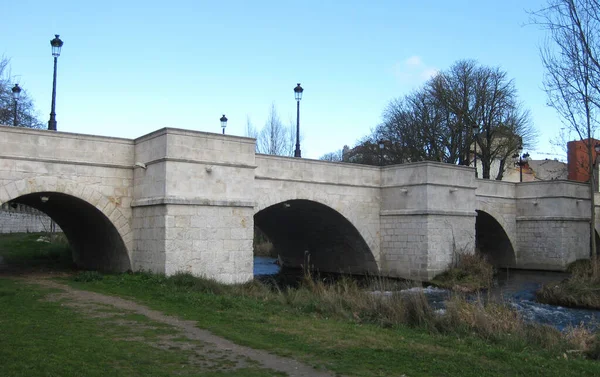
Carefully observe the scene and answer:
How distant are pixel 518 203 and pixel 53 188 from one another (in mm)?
20102

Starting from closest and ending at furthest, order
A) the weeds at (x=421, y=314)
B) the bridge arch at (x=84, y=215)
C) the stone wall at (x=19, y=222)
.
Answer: the weeds at (x=421, y=314)
the bridge arch at (x=84, y=215)
the stone wall at (x=19, y=222)

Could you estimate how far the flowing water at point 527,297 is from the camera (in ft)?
45.4

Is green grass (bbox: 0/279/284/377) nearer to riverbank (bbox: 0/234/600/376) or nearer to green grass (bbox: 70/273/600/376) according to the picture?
riverbank (bbox: 0/234/600/376)

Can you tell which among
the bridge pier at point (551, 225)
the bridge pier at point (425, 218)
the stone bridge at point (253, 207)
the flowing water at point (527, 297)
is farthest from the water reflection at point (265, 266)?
the bridge pier at point (551, 225)

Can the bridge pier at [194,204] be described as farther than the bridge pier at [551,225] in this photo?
No

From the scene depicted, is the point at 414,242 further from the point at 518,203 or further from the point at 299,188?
the point at 518,203

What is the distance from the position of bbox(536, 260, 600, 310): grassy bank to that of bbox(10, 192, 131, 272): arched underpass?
464 inches

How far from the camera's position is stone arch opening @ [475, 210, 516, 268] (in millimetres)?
26706

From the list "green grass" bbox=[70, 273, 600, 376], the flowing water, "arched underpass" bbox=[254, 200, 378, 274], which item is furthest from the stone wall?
"green grass" bbox=[70, 273, 600, 376]

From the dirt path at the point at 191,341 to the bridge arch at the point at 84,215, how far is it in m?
3.46

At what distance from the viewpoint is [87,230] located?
1747cm

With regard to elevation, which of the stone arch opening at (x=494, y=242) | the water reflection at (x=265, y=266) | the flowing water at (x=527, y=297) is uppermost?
the stone arch opening at (x=494, y=242)

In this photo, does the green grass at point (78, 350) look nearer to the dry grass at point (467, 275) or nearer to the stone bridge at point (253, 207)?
the stone bridge at point (253, 207)

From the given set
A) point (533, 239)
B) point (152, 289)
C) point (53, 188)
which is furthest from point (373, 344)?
point (533, 239)
